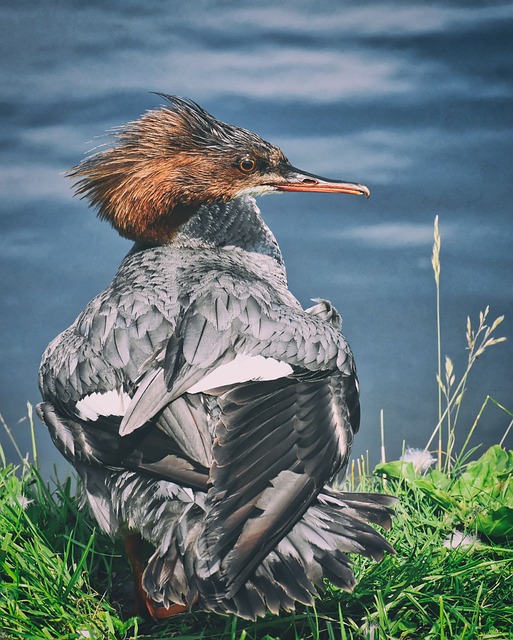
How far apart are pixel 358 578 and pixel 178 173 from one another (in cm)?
172

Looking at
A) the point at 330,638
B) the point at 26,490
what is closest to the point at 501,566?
the point at 330,638

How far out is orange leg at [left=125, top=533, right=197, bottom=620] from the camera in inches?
109

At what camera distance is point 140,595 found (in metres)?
2.83

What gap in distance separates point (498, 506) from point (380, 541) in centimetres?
92

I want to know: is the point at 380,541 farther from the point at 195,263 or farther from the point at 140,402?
the point at 195,263

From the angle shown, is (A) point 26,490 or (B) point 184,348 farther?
(A) point 26,490

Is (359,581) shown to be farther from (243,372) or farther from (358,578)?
(243,372)

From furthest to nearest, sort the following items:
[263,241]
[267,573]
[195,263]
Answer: [263,241]
[195,263]
[267,573]

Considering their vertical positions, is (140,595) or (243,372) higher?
(243,372)

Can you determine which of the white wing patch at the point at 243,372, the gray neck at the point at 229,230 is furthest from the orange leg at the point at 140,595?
the gray neck at the point at 229,230

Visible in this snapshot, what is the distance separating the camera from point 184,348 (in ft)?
8.13

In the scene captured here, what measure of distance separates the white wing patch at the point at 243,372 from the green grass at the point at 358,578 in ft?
2.30

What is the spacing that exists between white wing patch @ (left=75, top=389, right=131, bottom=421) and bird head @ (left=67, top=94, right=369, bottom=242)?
0.97 metres

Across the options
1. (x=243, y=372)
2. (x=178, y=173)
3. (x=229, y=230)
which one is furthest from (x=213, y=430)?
(x=178, y=173)
